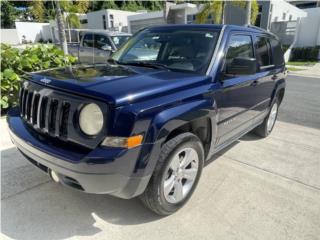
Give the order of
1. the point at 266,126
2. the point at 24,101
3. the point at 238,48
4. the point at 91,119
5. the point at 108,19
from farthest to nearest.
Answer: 1. the point at 108,19
2. the point at 266,126
3. the point at 238,48
4. the point at 24,101
5. the point at 91,119

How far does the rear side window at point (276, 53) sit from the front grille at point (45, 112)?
366 cm

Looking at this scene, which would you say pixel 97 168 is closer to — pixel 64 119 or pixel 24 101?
pixel 64 119

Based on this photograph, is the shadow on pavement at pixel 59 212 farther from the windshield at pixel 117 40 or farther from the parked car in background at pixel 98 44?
the windshield at pixel 117 40

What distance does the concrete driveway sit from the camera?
8.36 feet

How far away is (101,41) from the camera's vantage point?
31.6 feet

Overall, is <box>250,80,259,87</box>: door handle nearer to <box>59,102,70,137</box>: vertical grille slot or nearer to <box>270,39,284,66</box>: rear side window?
<box>270,39,284,66</box>: rear side window

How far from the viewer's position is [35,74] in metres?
2.82

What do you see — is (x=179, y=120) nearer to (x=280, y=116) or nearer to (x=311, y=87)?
(x=280, y=116)

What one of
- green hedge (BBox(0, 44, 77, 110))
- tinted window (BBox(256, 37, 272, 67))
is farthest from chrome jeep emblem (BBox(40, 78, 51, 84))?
green hedge (BBox(0, 44, 77, 110))

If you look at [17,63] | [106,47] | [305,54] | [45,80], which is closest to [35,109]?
[45,80]

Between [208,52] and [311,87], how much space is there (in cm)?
885

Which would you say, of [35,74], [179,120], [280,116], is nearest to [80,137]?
[179,120]

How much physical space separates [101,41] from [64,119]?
7943 millimetres

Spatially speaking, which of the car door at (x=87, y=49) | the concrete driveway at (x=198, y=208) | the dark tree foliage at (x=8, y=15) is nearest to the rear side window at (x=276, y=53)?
the concrete driveway at (x=198, y=208)
